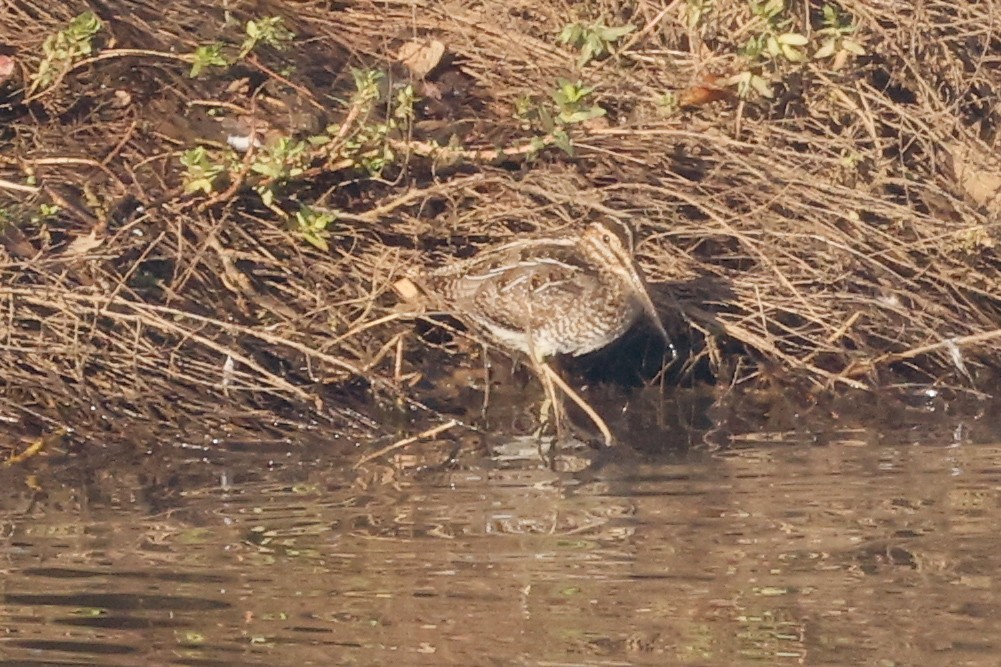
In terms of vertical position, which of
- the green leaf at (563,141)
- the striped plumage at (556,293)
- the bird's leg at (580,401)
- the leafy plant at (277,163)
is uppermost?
the green leaf at (563,141)

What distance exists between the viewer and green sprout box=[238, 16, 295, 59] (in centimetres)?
703

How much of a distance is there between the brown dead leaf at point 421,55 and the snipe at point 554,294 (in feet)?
3.37

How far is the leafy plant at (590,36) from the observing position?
6.99m

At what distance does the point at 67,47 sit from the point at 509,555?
119 inches

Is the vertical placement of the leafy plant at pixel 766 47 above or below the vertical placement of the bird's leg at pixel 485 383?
above

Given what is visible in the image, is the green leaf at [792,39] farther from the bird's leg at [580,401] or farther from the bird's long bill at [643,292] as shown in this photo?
the bird's leg at [580,401]

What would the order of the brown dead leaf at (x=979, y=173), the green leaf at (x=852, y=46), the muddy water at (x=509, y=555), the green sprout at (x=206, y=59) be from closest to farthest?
the muddy water at (x=509, y=555)
the green sprout at (x=206, y=59)
the green leaf at (x=852, y=46)
the brown dead leaf at (x=979, y=173)

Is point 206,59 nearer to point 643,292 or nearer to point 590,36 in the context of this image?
point 590,36

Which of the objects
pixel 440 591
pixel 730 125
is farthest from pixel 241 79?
pixel 440 591

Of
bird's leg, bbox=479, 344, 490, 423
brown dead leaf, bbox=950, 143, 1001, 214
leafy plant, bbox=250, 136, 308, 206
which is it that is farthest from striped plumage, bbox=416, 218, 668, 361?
brown dead leaf, bbox=950, 143, 1001, 214

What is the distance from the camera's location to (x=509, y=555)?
16.1ft

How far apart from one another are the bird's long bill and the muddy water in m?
0.54

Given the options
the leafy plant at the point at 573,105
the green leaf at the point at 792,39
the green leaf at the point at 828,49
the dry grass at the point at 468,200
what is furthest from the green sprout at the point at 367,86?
the green leaf at the point at 828,49

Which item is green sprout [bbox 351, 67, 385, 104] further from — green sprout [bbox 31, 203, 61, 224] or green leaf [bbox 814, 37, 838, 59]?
green leaf [bbox 814, 37, 838, 59]
